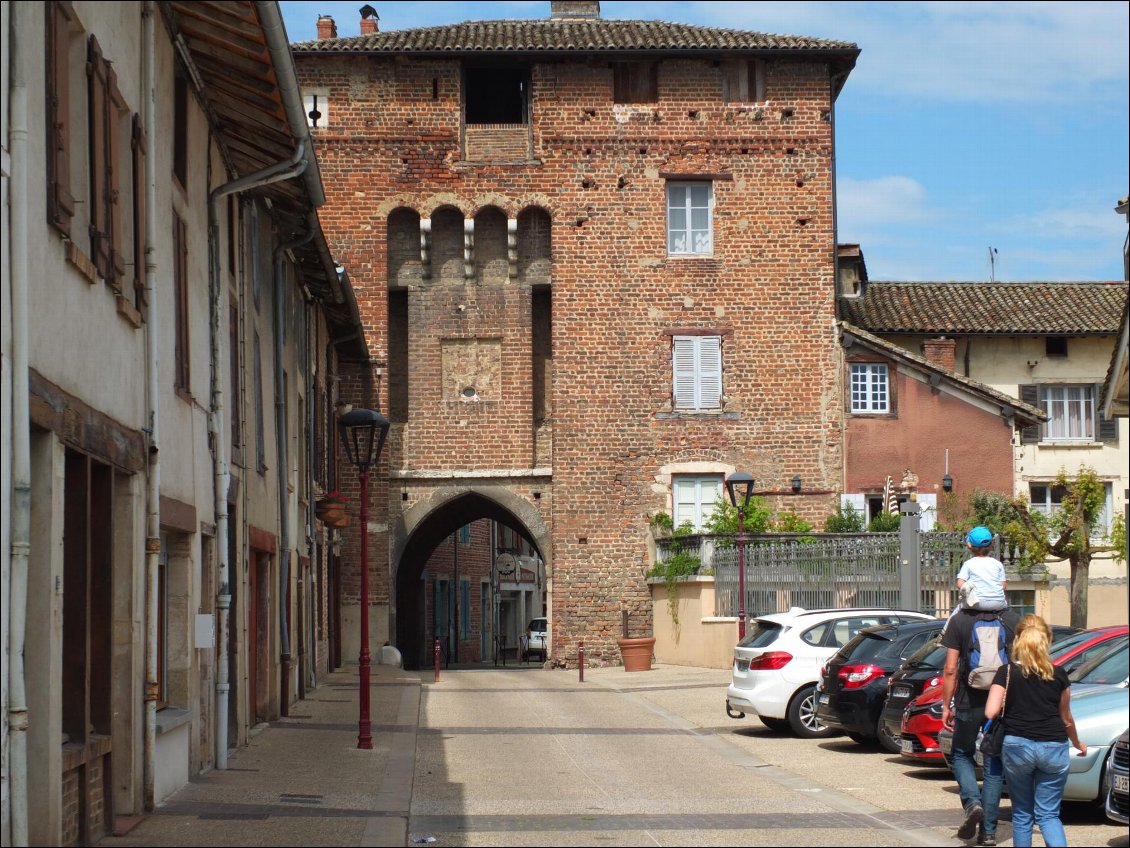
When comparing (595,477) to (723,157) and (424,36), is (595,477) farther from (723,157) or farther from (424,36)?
(424,36)

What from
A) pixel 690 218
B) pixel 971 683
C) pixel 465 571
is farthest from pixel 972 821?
pixel 465 571

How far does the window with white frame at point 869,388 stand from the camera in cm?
3662

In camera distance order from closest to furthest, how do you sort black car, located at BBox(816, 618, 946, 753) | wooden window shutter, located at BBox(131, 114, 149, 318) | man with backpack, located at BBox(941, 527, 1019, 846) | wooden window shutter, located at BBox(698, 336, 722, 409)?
man with backpack, located at BBox(941, 527, 1019, 846)
wooden window shutter, located at BBox(131, 114, 149, 318)
black car, located at BBox(816, 618, 946, 753)
wooden window shutter, located at BBox(698, 336, 722, 409)

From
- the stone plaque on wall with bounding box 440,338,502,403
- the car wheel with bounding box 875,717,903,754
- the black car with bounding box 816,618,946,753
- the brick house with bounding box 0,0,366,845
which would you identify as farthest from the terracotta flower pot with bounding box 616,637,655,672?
the car wheel with bounding box 875,717,903,754

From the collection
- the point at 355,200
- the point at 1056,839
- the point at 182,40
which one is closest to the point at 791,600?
the point at 355,200

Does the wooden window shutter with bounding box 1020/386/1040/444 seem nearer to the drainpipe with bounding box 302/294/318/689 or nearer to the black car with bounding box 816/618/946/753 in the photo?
the drainpipe with bounding box 302/294/318/689

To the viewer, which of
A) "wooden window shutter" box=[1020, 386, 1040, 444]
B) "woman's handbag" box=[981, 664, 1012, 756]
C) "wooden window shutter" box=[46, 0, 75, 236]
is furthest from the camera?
"wooden window shutter" box=[1020, 386, 1040, 444]

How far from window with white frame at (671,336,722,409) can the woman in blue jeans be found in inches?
1055

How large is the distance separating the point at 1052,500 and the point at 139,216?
107 ft

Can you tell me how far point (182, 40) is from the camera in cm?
1400

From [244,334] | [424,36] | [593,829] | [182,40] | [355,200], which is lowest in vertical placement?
[593,829]

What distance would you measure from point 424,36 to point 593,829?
94.9 ft

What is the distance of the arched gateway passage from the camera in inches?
1457

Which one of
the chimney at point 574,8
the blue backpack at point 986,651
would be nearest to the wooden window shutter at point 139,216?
the blue backpack at point 986,651
